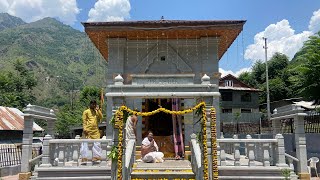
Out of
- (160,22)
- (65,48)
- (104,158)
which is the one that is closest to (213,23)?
(160,22)

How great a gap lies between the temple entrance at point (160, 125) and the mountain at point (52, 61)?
77.8 metres

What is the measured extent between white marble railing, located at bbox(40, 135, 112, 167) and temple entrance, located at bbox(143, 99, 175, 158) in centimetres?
410

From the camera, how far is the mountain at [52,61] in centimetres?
11133

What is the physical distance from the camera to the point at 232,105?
45.9 meters

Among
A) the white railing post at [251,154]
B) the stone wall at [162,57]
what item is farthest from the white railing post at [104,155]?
the white railing post at [251,154]

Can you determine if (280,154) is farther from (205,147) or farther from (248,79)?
(248,79)

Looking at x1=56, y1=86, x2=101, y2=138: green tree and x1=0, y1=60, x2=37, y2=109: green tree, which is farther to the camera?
x1=0, y1=60, x2=37, y2=109: green tree

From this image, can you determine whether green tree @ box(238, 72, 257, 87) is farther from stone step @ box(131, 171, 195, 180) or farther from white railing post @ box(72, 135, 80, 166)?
white railing post @ box(72, 135, 80, 166)

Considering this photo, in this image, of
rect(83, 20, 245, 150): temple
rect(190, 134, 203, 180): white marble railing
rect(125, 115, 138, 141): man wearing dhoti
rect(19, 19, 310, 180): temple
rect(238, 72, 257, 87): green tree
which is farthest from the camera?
rect(238, 72, 257, 87): green tree

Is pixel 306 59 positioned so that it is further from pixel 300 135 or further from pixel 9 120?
pixel 9 120

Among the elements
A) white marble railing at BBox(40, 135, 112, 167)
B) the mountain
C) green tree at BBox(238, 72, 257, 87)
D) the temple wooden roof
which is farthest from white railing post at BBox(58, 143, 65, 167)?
the mountain

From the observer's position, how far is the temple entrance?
14672 millimetres

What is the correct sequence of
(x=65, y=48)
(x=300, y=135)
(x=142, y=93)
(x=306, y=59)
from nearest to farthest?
(x=142, y=93) → (x=300, y=135) → (x=306, y=59) → (x=65, y=48)

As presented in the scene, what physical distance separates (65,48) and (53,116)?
166m
